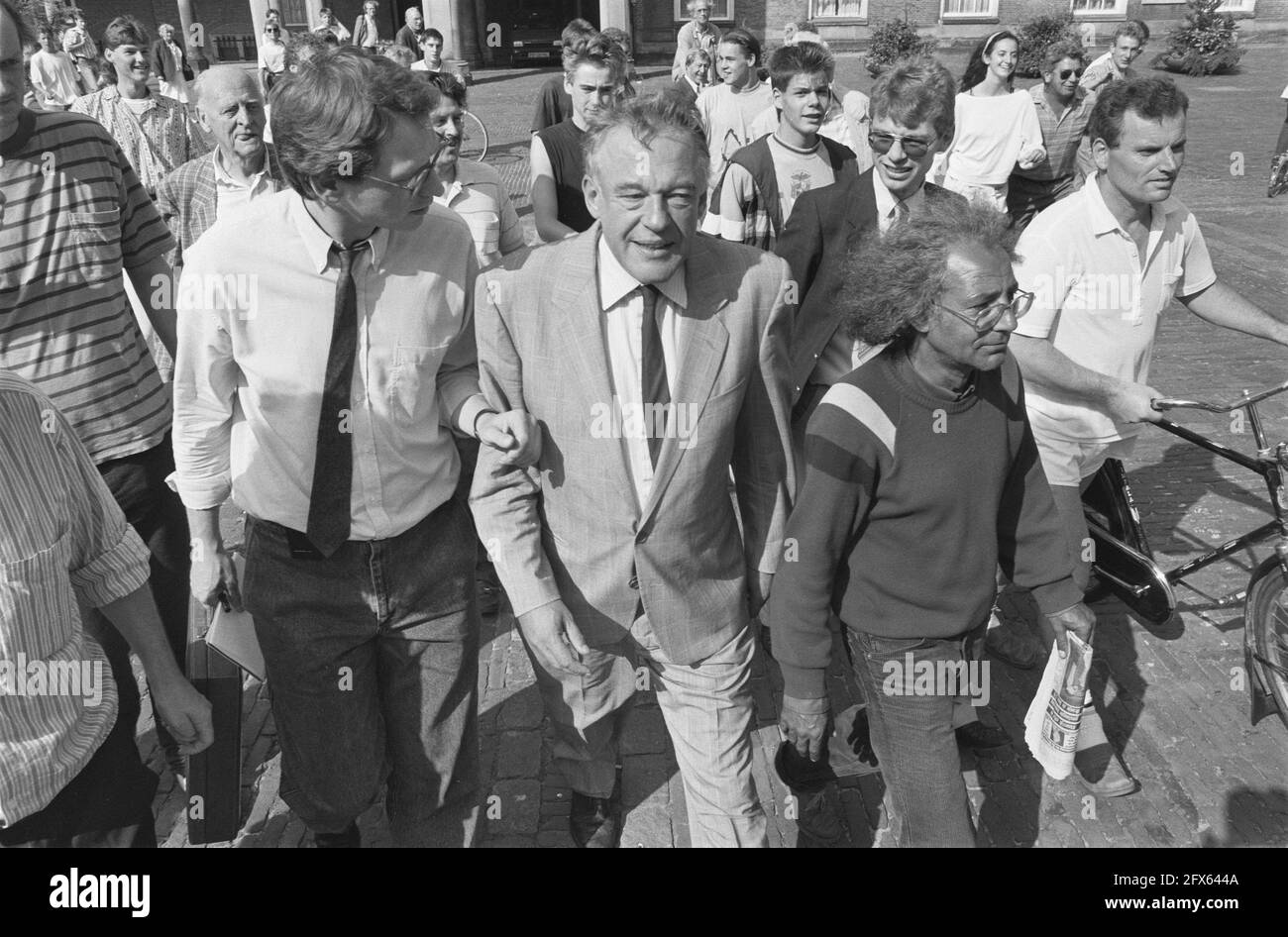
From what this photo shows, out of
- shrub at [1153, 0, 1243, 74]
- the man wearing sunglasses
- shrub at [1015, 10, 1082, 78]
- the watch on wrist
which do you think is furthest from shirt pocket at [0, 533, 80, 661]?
shrub at [1153, 0, 1243, 74]

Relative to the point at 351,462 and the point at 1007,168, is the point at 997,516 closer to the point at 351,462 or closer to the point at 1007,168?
the point at 351,462

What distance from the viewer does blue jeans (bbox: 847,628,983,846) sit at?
9.03 feet

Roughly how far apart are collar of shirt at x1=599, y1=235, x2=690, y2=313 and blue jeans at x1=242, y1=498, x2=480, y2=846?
0.76m

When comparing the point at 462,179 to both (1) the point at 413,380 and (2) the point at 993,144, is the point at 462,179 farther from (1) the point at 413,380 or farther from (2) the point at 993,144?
(2) the point at 993,144

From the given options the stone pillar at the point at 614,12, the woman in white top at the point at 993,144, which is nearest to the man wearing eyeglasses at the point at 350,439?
the woman in white top at the point at 993,144

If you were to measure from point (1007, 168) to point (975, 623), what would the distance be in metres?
5.46

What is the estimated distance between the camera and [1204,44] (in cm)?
2297

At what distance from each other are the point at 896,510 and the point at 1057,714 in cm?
105

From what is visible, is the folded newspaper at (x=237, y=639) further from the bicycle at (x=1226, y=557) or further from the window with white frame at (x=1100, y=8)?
the window with white frame at (x=1100, y=8)

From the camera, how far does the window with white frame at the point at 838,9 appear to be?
2727 centimetres

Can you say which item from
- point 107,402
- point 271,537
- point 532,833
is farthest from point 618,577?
point 107,402

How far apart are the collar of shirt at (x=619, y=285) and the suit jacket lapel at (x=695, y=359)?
0.11ft

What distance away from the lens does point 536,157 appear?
216 inches

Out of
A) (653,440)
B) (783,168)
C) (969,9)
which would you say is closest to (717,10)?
(969,9)
